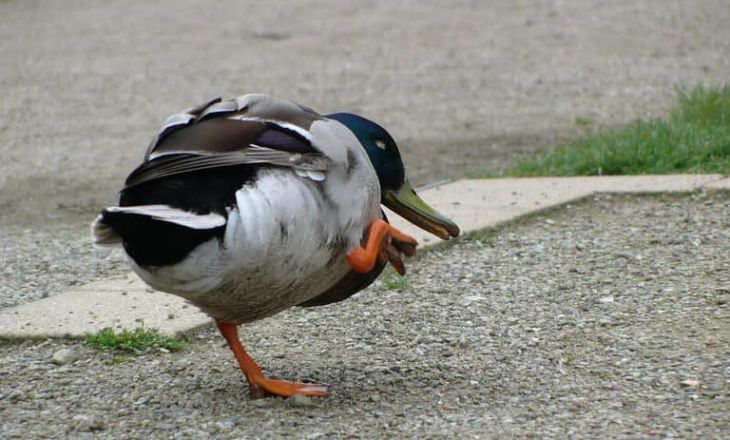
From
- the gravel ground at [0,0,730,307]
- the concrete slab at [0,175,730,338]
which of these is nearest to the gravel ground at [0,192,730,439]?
the concrete slab at [0,175,730,338]

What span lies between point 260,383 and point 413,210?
0.83 m

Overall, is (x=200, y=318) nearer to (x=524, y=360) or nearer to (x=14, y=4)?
(x=524, y=360)

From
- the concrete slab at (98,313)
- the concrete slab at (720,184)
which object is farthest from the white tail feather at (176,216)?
the concrete slab at (720,184)

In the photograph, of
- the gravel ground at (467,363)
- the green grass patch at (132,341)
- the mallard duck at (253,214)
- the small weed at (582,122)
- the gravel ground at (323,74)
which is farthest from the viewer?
the small weed at (582,122)

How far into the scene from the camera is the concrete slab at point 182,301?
5.20 meters

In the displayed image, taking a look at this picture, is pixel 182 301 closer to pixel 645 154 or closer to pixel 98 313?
pixel 98 313

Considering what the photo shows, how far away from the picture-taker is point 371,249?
410 cm

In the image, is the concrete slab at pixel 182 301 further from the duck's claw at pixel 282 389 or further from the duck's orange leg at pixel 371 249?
the duck's orange leg at pixel 371 249

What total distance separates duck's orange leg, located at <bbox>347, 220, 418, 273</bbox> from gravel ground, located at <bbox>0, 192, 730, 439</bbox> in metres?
0.48

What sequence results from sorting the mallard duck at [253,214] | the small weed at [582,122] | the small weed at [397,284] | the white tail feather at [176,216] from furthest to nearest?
the small weed at [582,122] < the small weed at [397,284] < the mallard duck at [253,214] < the white tail feather at [176,216]

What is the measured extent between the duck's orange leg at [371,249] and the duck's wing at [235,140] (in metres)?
0.30

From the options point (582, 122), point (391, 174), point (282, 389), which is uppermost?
point (391, 174)

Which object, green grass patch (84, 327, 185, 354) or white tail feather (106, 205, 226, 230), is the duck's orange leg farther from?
green grass patch (84, 327, 185, 354)

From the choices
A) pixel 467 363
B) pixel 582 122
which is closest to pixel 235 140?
pixel 467 363
